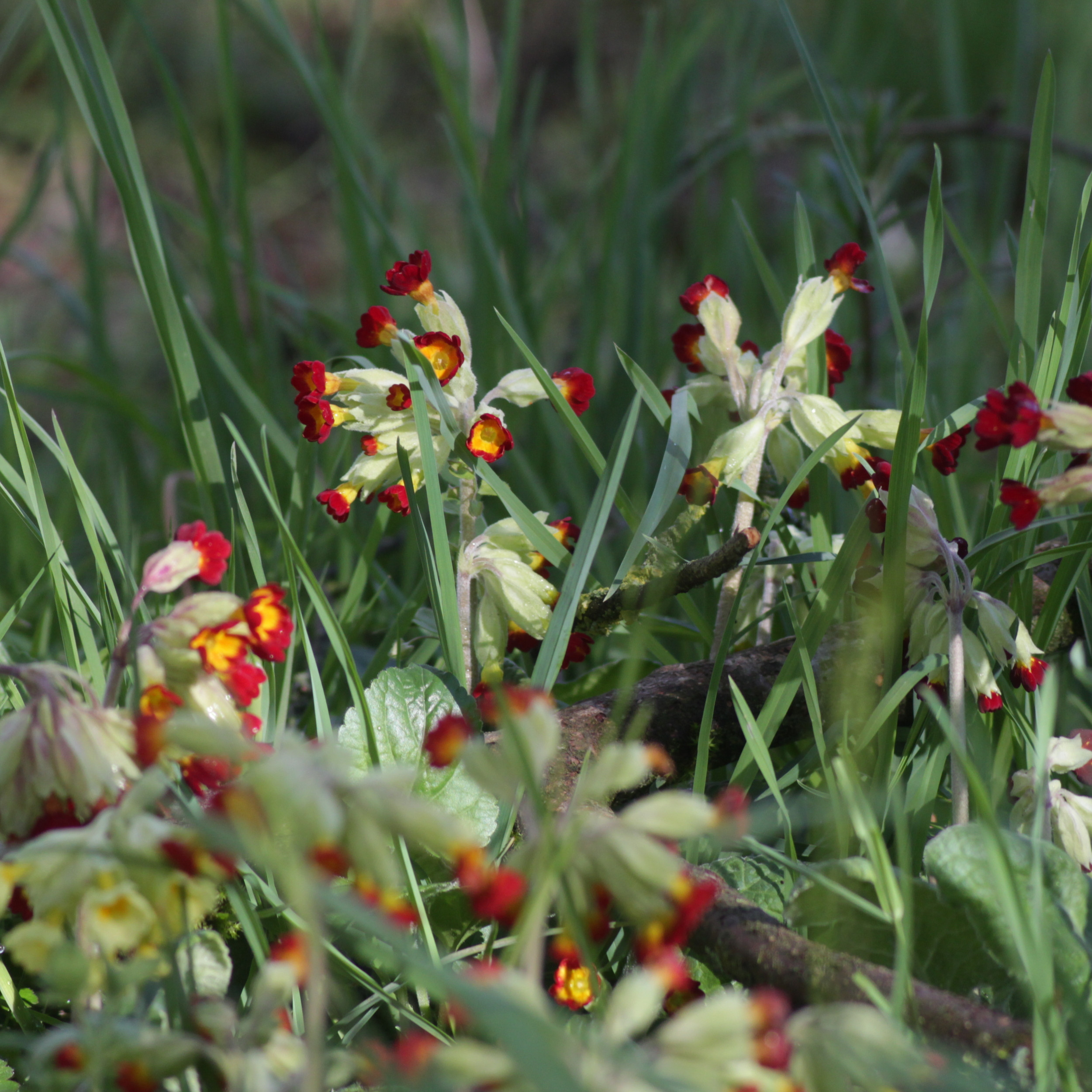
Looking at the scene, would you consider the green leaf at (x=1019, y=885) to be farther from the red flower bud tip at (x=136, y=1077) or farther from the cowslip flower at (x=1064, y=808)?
the red flower bud tip at (x=136, y=1077)

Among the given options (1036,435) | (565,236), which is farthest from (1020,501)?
(565,236)

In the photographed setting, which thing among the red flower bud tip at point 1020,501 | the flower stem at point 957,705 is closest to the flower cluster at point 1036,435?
the red flower bud tip at point 1020,501

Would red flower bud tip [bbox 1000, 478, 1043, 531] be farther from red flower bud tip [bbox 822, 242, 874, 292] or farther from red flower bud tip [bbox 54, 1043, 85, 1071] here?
red flower bud tip [bbox 54, 1043, 85, 1071]

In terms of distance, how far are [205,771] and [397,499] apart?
1.25ft

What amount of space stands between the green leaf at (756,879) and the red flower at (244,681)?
35cm

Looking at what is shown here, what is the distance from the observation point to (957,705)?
2.60 feet

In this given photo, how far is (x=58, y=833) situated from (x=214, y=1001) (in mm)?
170

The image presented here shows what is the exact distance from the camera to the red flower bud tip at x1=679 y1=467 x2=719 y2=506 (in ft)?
3.02

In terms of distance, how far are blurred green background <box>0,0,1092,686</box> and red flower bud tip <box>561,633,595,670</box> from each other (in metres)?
0.24

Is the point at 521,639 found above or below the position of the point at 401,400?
below

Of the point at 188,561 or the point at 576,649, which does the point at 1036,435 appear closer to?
the point at 576,649

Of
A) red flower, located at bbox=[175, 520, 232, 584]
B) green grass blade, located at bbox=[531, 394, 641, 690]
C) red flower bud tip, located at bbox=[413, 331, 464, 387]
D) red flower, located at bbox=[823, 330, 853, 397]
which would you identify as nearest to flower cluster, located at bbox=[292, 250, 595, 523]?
red flower bud tip, located at bbox=[413, 331, 464, 387]

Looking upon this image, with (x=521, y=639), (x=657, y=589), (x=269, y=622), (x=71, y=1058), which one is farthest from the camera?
(x=521, y=639)

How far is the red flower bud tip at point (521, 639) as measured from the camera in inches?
39.1
